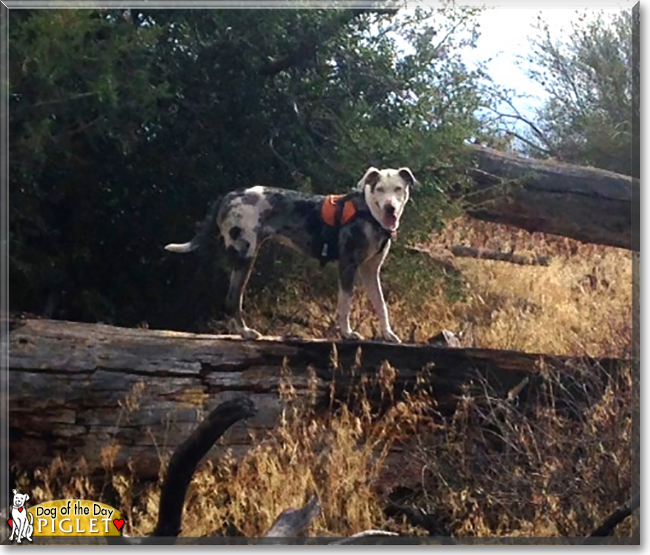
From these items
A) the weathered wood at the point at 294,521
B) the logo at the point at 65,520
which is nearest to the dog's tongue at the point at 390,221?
the weathered wood at the point at 294,521

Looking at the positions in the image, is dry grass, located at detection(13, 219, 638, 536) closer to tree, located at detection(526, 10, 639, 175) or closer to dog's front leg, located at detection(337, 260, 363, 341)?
dog's front leg, located at detection(337, 260, 363, 341)

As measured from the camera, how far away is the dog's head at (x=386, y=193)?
7.02 metres

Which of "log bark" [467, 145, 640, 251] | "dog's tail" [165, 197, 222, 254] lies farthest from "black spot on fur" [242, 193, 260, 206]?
"log bark" [467, 145, 640, 251]

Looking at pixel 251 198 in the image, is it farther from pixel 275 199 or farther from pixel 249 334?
pixel 249 334

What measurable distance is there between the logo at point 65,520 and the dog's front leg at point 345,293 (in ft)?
6.29

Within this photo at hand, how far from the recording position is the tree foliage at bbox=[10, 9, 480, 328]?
8359 millimetres

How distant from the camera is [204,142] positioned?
8648 mm

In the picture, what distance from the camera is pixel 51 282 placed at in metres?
8.41

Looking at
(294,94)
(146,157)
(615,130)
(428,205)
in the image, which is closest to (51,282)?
(146,157)

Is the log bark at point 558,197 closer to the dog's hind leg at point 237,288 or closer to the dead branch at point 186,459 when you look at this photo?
the dog's hind leg at point 237,288

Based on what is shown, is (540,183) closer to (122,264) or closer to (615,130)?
(615,130)

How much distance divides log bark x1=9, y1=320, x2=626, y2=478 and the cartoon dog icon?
747 mm

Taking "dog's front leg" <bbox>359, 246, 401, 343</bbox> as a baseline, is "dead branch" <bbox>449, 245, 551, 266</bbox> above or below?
above

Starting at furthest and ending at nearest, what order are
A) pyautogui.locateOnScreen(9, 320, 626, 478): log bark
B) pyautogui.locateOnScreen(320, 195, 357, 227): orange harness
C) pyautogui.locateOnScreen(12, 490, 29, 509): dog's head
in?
pyautogui.locateOnScreen(320, 195, 357, 227): orange harness < pyautogui.locateOnScreen(9, 320, 626, 478): log bark < pyautogui.locateOnScreen(12, 490, 29, 509): dog's head
